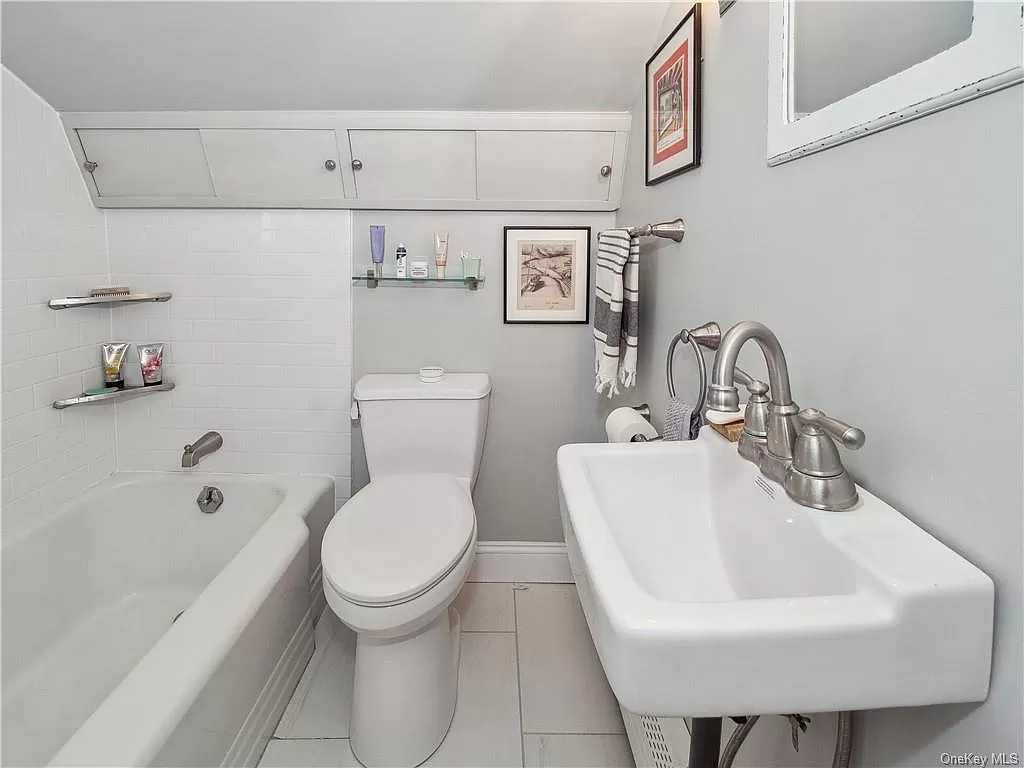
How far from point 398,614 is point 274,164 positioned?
5.01 feet

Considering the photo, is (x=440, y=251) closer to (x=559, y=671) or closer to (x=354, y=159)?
(x=354, y=159)

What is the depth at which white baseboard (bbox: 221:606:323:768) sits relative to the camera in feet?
4.73

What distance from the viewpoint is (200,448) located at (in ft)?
7.16

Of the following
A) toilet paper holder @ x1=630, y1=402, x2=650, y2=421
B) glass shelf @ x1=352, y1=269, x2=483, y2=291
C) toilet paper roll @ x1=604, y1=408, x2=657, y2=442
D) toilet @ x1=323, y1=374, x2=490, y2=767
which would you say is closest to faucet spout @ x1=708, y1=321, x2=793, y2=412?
toilet paper roll @ x1=604, y1=408, x2=657, y2=442

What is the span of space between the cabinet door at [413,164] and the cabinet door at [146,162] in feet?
1.76

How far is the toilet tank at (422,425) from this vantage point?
2.04 m

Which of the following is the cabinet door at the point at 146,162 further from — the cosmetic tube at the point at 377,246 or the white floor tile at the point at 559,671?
the white floor tile at the point at 559,671

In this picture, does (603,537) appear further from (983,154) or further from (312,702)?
(312,702)

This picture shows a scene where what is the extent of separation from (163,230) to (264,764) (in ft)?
5.78

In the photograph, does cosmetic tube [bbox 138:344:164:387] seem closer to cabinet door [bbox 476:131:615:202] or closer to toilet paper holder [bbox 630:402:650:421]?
cabinet door [bbox 476:131:615:202]

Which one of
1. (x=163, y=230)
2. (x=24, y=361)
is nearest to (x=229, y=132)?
(x=163, y=230)

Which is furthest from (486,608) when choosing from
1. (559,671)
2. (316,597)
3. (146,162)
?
(146,162)

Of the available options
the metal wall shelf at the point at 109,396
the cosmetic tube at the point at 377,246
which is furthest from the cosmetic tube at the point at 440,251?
the metal wall shelf at the point at 109,396

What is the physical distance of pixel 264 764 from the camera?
4.96 ft
